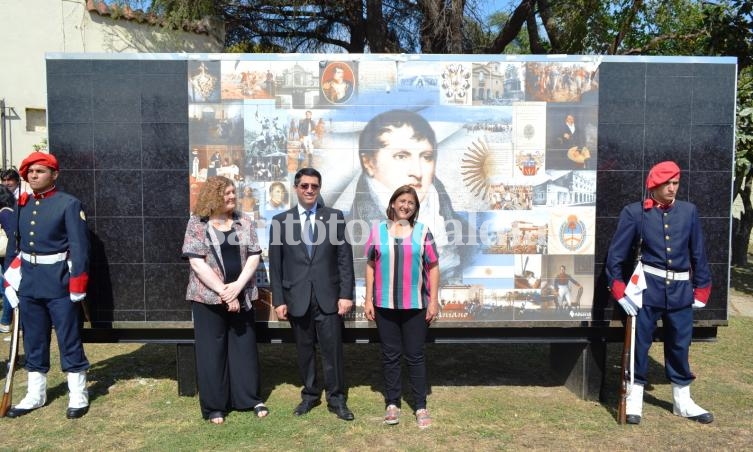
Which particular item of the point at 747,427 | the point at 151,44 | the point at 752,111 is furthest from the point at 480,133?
the point at 151,44

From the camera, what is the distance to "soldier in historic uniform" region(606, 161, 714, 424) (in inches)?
162

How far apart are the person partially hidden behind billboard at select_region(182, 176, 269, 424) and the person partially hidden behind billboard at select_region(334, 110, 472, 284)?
0.79 m

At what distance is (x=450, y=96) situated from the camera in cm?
427

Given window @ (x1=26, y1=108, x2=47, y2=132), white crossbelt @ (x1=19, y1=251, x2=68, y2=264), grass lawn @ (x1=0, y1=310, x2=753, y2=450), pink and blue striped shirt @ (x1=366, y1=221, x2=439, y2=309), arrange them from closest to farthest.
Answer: grass lawn @ (x1=0, y1=310, x2=753, y2=450)
pink and blue striped shirt @ (x1=366, y1=221, x2=439, y2=309)
white crossbelt @ (x1=19, y1=251, x2=68, y2=264)
window @ (x1=26, y1=108, x2=47, y2=132)

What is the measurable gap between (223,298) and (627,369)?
291 centimetres

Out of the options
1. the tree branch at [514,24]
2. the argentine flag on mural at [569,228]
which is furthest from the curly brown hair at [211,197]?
the tree branch at [514,24]

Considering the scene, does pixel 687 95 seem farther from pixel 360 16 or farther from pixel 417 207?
pixel 360 16

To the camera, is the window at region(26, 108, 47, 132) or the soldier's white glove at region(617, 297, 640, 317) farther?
the window at region(26, 108, 47, 132)

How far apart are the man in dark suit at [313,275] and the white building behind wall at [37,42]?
7.45 meters

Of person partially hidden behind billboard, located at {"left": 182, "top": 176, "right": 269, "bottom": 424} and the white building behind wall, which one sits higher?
the white building behind wall

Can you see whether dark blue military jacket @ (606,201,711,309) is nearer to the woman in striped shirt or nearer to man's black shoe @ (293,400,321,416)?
the woman in striped shirt

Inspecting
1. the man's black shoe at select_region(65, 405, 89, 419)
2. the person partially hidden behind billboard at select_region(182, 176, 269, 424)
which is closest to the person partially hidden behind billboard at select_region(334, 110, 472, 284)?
the person partially hidden behind billboard at select_region(182, 176, 269, 424)

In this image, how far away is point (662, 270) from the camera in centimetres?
414

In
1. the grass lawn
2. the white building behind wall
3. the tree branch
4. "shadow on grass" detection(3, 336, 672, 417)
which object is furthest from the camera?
the tree branch
